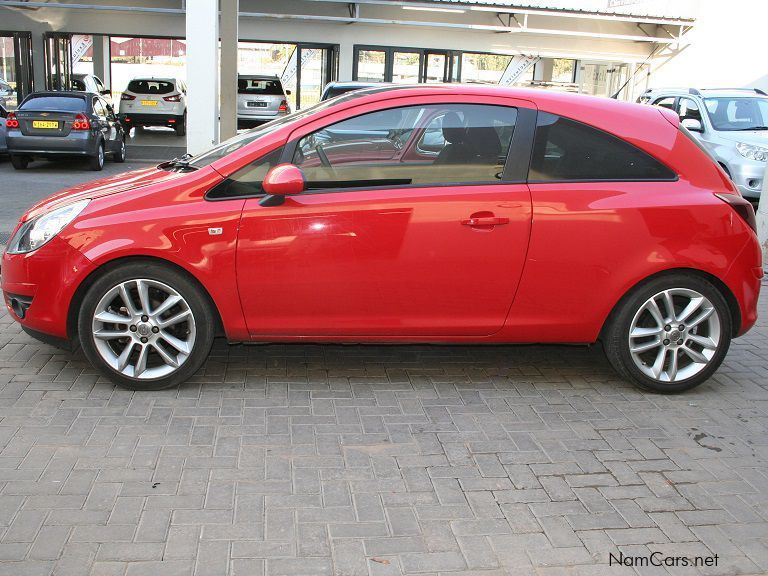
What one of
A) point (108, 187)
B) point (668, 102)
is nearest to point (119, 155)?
point (668, 102)

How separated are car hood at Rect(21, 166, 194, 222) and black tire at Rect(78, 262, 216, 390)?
53 cm

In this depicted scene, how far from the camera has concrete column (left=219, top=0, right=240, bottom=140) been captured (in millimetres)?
18031

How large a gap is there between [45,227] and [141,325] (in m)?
0.80

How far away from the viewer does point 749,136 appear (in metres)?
13.6

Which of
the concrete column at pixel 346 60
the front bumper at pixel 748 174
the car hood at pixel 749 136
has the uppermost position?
the concrete column at pixel 346 60

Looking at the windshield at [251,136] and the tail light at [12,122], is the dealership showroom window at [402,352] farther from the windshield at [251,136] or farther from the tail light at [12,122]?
the tail light at [12,122]

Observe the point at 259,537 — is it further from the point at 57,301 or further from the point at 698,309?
the point at 698,309

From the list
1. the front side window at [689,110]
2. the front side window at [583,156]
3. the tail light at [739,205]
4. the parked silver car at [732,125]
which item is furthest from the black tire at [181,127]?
the tail light at [739,205]

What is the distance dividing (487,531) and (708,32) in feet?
82.1

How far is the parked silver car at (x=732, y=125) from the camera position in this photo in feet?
43.1

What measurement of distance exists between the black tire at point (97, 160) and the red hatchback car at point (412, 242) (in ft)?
38.8

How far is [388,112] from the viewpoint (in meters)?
4.85

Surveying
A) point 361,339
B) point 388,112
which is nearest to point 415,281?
point 361,339

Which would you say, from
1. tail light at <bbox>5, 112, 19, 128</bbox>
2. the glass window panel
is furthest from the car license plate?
the glass window panel
